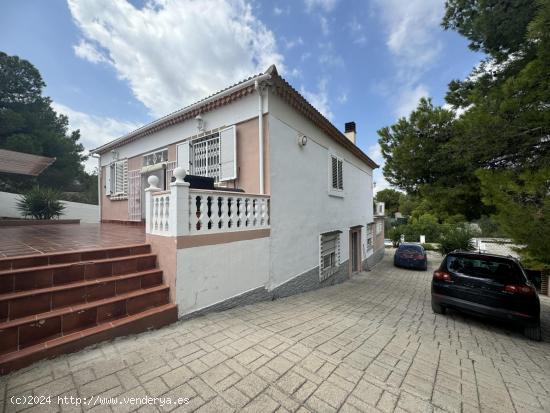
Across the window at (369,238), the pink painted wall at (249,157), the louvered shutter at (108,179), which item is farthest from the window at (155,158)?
the window at (369,238)

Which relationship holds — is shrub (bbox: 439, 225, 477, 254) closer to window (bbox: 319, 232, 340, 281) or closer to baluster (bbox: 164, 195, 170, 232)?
window (bbox: 319, 232, 340, 281)

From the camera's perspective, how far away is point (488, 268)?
Result: 4.84 m

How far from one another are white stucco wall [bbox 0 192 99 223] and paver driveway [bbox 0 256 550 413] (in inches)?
583

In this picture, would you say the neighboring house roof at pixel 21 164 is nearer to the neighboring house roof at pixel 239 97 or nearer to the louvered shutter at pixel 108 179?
the louvered shutter at pixel 108 179

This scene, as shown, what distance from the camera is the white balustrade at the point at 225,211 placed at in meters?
3.80

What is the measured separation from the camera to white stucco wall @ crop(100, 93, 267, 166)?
219 inches

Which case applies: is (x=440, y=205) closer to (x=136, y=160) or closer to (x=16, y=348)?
(x=16, y=348)

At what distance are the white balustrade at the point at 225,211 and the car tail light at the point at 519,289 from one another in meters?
5.04

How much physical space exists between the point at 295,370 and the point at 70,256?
351cm

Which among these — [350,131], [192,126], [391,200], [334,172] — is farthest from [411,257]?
[391,200]

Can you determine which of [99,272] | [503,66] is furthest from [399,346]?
[503,66]

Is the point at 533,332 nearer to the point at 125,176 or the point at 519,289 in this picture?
the point at 519,289

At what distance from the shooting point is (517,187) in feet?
13.1

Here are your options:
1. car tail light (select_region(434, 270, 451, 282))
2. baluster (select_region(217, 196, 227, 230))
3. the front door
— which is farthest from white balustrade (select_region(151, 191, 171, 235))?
the front door
